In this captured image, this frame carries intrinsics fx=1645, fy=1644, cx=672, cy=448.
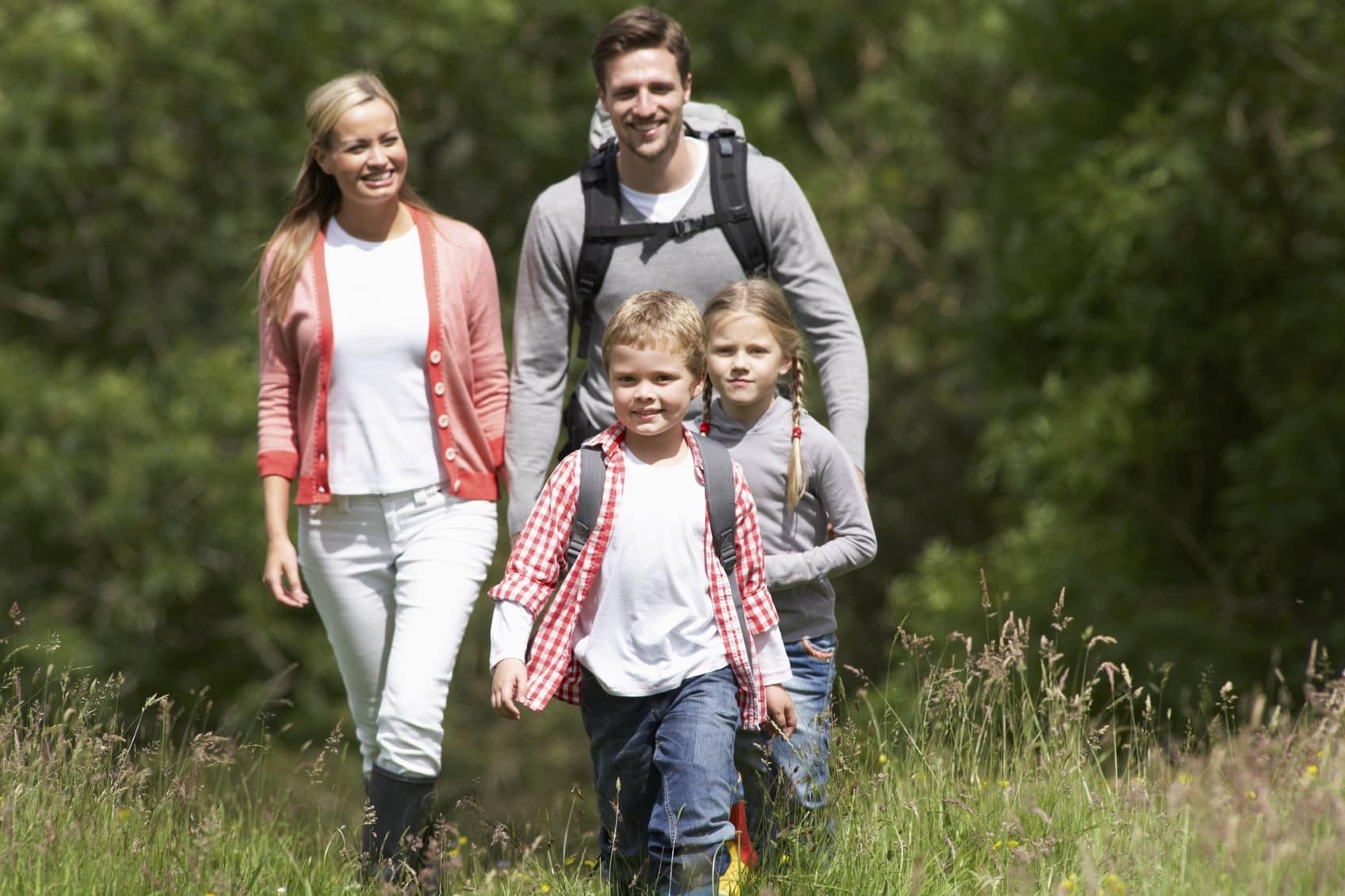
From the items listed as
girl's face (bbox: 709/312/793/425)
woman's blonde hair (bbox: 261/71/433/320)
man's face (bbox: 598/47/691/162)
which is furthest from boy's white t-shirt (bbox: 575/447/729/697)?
woman's blonde hair (bbox: 261/71/433/320)

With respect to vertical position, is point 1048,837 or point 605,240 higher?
point 605,240

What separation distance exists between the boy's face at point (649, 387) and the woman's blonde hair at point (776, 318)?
8.8 inches

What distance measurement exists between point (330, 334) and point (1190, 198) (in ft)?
25.2

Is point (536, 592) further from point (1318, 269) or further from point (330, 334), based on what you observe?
point (1318, 269)

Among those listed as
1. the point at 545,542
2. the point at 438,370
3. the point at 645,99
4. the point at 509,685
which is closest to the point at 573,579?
the point at 545,542

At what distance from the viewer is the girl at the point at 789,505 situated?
3.63m

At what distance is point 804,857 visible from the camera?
139 inches

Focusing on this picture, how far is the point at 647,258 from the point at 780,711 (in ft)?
3.73

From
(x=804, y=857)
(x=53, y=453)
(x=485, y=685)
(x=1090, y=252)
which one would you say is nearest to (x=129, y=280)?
(x=53, y=453)

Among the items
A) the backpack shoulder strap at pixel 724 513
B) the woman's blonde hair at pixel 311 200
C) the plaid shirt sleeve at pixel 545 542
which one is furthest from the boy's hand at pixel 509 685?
the woman's blonde hair at pixel 311 200

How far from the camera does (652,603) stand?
340 centimetres

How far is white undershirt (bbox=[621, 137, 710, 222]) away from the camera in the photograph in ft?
13.0

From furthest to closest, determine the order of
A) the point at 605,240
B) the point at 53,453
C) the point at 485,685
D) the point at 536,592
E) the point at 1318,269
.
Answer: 1. the point at 485,685
2. the point at 53,453
3. the point at 1318,269
4. the point at 605,240
5. the point at 536,592

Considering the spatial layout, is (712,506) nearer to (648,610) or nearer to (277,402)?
(648,610)
